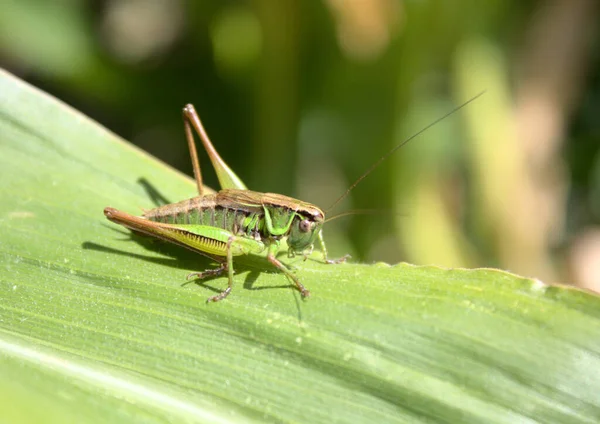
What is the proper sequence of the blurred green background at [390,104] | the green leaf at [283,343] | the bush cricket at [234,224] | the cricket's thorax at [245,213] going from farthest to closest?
the blurred green background at [390,104] → the cricket's thorax at [245,213] → the bush cricket at [234,224] → the green leaf at [283,343]

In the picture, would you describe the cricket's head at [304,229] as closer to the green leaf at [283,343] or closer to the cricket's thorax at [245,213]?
the cricket's thorax at [245,213]

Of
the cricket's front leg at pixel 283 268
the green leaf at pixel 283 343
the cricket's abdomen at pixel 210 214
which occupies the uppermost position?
the cricket's abdomen at pixel 210 214

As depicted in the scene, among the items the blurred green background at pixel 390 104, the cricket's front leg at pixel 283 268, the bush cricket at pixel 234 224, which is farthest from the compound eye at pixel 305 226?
the blurred green background at pixel 390 104

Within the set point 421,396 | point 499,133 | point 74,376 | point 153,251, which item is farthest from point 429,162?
point 74,376

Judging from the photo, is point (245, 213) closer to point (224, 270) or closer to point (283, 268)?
point (224, 270)

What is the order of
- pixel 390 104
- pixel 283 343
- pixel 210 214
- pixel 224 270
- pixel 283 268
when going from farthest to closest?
pixel 390 104
pixel 210 214
pixel 224 270
pixel 283 268
pixel 283 343

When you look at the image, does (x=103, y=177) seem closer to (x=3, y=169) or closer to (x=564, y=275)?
(x=3, y=169)

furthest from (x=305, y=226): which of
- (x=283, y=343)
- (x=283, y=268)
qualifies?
(x=283, y=343)
